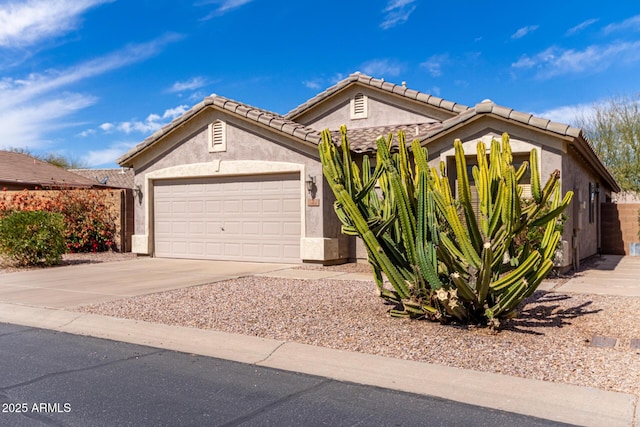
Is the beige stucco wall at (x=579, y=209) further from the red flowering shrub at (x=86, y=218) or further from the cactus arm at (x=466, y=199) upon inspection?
the red flowering shrub at (x=86, y=218)

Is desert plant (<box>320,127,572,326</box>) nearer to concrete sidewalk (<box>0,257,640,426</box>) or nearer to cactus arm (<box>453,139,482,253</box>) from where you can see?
cactus arm (<box>453,139,482,253</box>)

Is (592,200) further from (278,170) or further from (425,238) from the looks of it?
(425,238)

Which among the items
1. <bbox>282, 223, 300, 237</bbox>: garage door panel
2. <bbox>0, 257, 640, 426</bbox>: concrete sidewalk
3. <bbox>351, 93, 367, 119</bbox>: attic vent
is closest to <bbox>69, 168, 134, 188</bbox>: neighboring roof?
<bbox>351, 93, 367, 119</bbox>: attic vent

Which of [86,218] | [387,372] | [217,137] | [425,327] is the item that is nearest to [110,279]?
[217,137]

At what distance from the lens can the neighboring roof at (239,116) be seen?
1483 cm

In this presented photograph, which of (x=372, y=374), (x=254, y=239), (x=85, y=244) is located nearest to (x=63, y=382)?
(x=372, y=374)

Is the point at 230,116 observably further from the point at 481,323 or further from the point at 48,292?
the point at 481,323

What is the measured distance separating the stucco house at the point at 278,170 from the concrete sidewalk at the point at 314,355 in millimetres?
2446

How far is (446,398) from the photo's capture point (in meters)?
5.19

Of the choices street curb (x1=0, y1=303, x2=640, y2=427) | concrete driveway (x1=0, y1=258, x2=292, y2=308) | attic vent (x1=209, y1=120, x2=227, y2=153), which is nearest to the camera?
street curb (x1=0, y1=303, x2=640, y2=427)

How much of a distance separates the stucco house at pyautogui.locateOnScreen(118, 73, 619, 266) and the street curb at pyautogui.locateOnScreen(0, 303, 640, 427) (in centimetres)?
720

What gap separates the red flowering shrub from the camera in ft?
63.4

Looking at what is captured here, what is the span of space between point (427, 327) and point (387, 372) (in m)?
1.80

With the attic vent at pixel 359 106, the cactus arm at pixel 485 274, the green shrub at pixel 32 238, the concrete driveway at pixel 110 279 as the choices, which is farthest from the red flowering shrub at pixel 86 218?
the cactus arm at pixel 485 274
